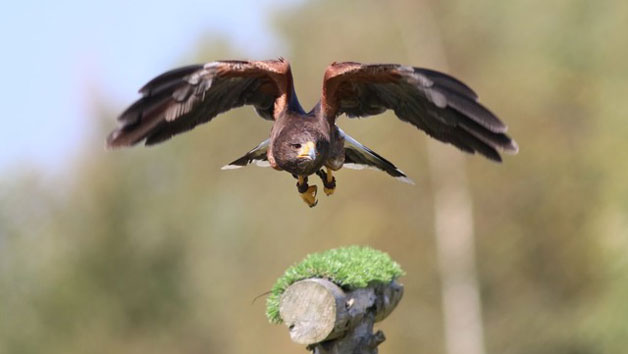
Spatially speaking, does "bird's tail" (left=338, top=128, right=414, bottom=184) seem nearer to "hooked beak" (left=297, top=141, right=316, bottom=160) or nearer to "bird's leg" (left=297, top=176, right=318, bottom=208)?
"bird's leg" (left=297, top=176, right=318, bottom=208)

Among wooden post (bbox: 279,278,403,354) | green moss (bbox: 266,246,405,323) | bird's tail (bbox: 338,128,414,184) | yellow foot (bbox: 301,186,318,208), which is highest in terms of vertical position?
bird's tail (bbox: 338,128,414,184)

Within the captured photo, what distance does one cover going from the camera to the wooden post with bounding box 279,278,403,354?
7.36 metres

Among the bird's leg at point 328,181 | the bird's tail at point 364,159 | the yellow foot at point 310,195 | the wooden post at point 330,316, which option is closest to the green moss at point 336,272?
the wooden post at point 330,316

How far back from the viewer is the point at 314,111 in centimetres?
841

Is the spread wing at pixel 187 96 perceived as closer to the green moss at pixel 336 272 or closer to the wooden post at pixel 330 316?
the green moss at pixel 336 272

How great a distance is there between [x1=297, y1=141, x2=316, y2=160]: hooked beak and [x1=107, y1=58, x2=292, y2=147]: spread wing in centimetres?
54

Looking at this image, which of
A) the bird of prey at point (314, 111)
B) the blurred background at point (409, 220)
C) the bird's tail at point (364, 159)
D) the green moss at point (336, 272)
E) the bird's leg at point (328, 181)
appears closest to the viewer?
the green moss at point (336, 272)

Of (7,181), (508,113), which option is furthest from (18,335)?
(508,113)

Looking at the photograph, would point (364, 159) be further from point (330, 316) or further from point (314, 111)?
point (330, 316)

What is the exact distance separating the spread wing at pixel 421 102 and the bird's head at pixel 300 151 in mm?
384

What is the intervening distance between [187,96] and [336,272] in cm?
152

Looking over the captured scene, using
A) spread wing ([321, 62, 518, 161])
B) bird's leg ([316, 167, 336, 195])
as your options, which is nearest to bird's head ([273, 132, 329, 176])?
spread wing ([321, 62, 518, 161])

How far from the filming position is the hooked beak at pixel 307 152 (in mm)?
7871

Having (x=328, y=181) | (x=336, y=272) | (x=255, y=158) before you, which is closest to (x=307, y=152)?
(x=336, y=272)
